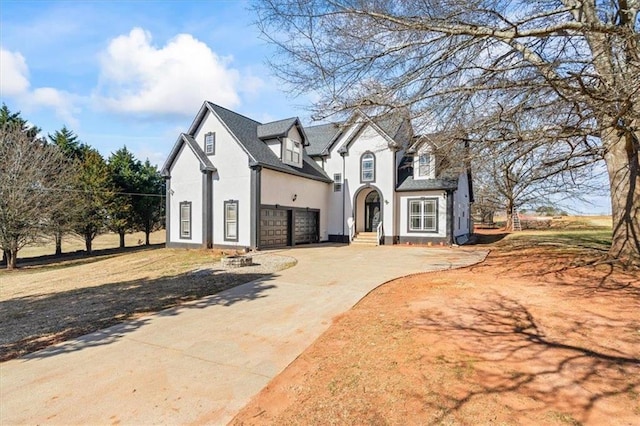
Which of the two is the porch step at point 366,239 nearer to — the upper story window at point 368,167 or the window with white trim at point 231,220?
the upper story window at point 368,167

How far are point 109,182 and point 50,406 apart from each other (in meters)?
26.1

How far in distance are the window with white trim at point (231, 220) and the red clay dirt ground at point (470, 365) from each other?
1121cm

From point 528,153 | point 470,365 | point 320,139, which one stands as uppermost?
point 320,139

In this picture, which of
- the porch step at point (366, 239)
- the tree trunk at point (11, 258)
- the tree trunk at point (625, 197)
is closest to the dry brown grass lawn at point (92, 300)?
the porch step at point (366, 239)

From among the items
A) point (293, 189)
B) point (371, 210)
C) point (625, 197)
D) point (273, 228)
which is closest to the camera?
point (625, 197)

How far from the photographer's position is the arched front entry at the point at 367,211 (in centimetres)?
2109

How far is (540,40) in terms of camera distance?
6.39m

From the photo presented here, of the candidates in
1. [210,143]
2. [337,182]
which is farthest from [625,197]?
[210,143]

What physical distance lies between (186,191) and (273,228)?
218 inches

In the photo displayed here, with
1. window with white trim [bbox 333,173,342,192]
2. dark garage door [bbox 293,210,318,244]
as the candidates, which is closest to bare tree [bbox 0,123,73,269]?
dark garage door [bbox 293,210,318,244]

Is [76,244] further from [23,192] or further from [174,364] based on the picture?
[174,364]

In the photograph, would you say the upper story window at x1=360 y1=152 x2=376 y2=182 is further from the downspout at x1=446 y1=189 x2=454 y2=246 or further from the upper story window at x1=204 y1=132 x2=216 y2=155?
the upper story window at x1=204 y1=132 x2=216 y2=155

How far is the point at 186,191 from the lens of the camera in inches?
711

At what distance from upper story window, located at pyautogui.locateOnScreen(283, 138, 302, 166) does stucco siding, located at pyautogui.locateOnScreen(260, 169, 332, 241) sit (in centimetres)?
101
